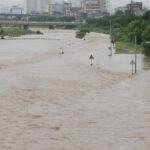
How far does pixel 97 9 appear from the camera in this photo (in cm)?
14925

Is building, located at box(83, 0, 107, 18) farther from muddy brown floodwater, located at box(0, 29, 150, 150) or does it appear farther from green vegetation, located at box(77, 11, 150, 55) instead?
muddy brown floodwater, located at box(0, 29, 150, 150)

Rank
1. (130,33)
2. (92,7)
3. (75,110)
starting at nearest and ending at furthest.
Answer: (75,110) < (130,33) < (92,7)

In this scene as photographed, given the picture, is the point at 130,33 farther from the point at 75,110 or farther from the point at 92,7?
the point at 92,7

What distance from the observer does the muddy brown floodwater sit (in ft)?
31.8

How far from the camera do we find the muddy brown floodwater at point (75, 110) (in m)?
9.70

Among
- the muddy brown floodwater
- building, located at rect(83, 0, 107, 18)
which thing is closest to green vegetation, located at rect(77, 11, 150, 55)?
the muddy brown floodwater

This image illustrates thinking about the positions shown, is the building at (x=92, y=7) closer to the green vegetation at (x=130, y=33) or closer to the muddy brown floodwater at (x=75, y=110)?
the green vegetation at (x=130, y=33)

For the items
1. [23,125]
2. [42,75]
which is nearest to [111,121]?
[23,125]

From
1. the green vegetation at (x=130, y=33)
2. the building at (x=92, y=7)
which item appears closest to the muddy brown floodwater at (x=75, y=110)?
the green vegetation at (x=130, y=33)

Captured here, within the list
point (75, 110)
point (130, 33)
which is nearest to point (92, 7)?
point (130, 33)

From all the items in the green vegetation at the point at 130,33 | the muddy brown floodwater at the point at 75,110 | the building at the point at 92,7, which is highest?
the building at the point at 92,7

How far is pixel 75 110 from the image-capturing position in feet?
41.8

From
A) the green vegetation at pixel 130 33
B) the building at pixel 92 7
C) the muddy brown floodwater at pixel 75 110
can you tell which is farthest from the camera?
the building at pixel 92 7

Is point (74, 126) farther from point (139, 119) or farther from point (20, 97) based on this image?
point (20, 97)
